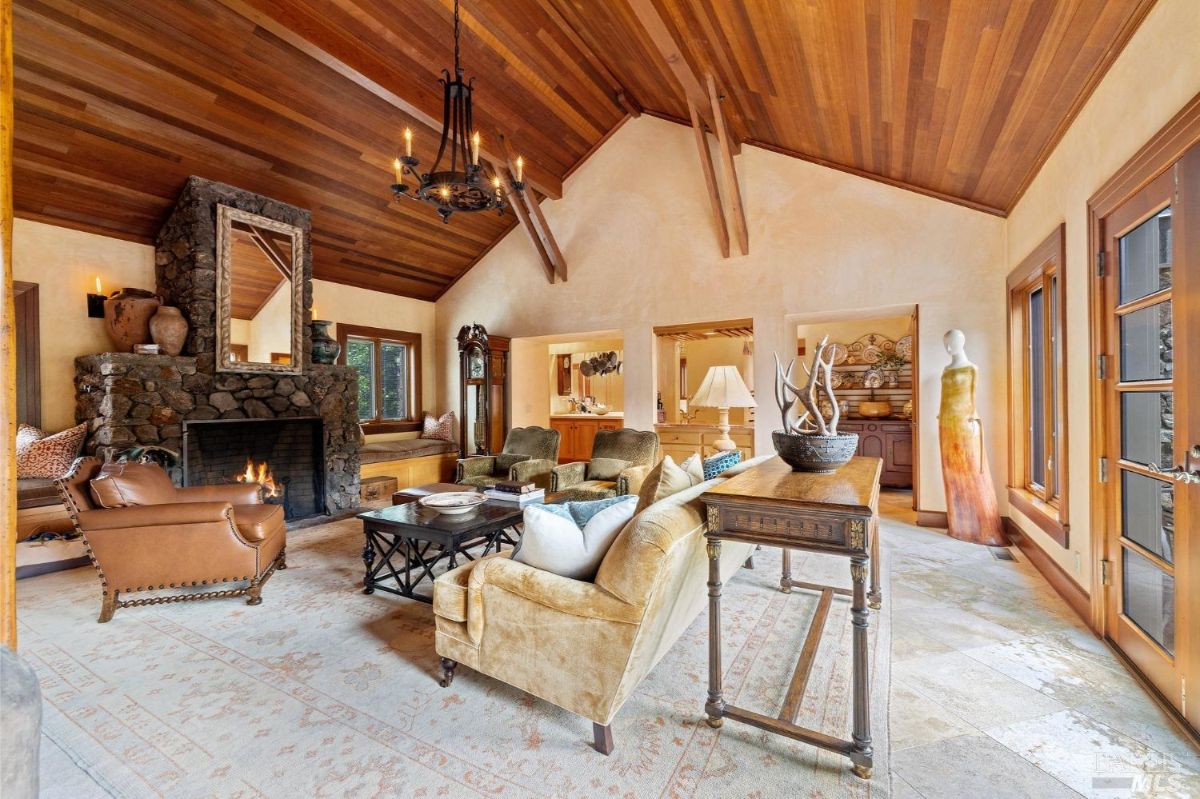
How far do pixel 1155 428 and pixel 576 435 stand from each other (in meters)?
7.07

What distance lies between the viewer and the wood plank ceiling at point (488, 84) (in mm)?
2570

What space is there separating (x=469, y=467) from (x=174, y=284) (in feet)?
10.0

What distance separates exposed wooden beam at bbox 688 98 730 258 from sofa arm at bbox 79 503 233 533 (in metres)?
4.63

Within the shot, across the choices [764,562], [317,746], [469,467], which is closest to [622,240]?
[469,467]

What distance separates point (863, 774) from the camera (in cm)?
155

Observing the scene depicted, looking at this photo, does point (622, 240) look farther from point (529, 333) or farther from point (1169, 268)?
point (1169, 268)

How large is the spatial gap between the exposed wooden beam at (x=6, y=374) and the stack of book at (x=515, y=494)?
257 cm

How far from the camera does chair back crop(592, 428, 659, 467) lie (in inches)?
189

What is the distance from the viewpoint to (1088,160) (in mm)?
2527

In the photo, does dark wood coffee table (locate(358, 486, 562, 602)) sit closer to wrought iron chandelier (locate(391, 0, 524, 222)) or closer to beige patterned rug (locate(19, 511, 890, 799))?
beige patterned rug (locate(19, 511, 890, 799))

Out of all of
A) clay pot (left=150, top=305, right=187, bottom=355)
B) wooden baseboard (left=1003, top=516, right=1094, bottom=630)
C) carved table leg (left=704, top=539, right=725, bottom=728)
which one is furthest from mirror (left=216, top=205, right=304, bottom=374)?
wooden baseboard (left=1003, top=516, right=1094, bottom=630)

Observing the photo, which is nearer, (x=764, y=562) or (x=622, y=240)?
(x=764, y=562)

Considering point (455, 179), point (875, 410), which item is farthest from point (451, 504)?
point (875, 410)

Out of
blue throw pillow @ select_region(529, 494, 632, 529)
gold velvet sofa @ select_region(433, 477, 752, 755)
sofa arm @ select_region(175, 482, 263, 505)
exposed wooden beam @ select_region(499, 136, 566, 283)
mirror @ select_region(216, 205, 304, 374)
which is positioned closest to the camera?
gold velvet sofa @ select_region(433, 477, 752, 755)
